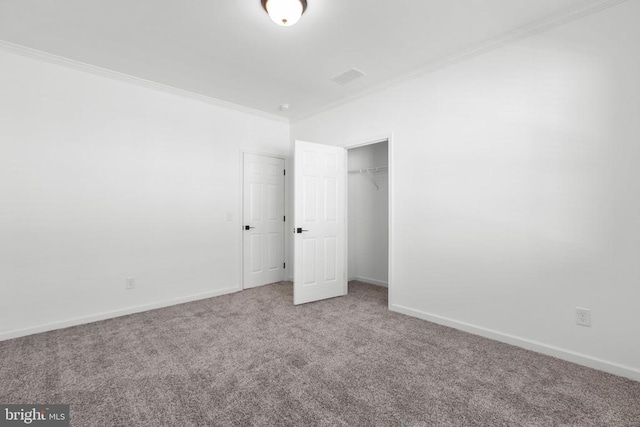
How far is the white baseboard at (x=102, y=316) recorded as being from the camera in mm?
2881

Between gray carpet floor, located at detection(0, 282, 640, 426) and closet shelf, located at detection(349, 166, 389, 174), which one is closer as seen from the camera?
gray carpet floor, located at detection(0, 282, 640, 426)

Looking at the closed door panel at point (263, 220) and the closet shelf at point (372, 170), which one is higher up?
the closet shelf at point (372, 170)

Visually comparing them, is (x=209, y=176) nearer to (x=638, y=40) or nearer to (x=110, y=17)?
(x=110, y=17)

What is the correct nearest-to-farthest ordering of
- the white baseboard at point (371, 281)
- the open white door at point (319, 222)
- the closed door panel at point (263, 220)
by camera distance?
the open white door at point (319, 222) → the closed door panel at point (263, 220) → the white baseboard at point (371, 281)

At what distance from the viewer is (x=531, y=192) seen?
8.56 ft

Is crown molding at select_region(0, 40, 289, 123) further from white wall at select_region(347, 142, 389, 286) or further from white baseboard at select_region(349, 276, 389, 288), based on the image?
white baseboard at select_region(349, 276, 389, 288)

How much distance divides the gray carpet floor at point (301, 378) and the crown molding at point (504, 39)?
2750 millimetres

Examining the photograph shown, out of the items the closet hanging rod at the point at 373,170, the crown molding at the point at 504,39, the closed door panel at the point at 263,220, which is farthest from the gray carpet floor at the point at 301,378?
the crown molding at the point at 504,39

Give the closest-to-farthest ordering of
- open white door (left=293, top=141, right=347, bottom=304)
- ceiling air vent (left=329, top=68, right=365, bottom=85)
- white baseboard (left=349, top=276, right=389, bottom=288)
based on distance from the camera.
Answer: ceiling air vent (left=329, top=68, right=365, bottom=85)
open white door (left=293, top=141, right=347, bottom=304)
white baseboard (left=349, top=276, right=389, bottom=288)

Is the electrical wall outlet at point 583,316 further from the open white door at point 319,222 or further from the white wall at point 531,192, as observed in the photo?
the open white door at point 319,222

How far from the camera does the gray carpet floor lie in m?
1.75

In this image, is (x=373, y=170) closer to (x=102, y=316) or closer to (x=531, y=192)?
(x=531, y=192)

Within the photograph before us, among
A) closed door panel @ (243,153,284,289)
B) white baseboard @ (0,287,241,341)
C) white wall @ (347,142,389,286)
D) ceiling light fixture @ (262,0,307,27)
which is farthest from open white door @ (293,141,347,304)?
ceiling light fixture @ (262,0,307,27)

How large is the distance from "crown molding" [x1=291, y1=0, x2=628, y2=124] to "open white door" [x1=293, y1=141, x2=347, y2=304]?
1.03 meters
